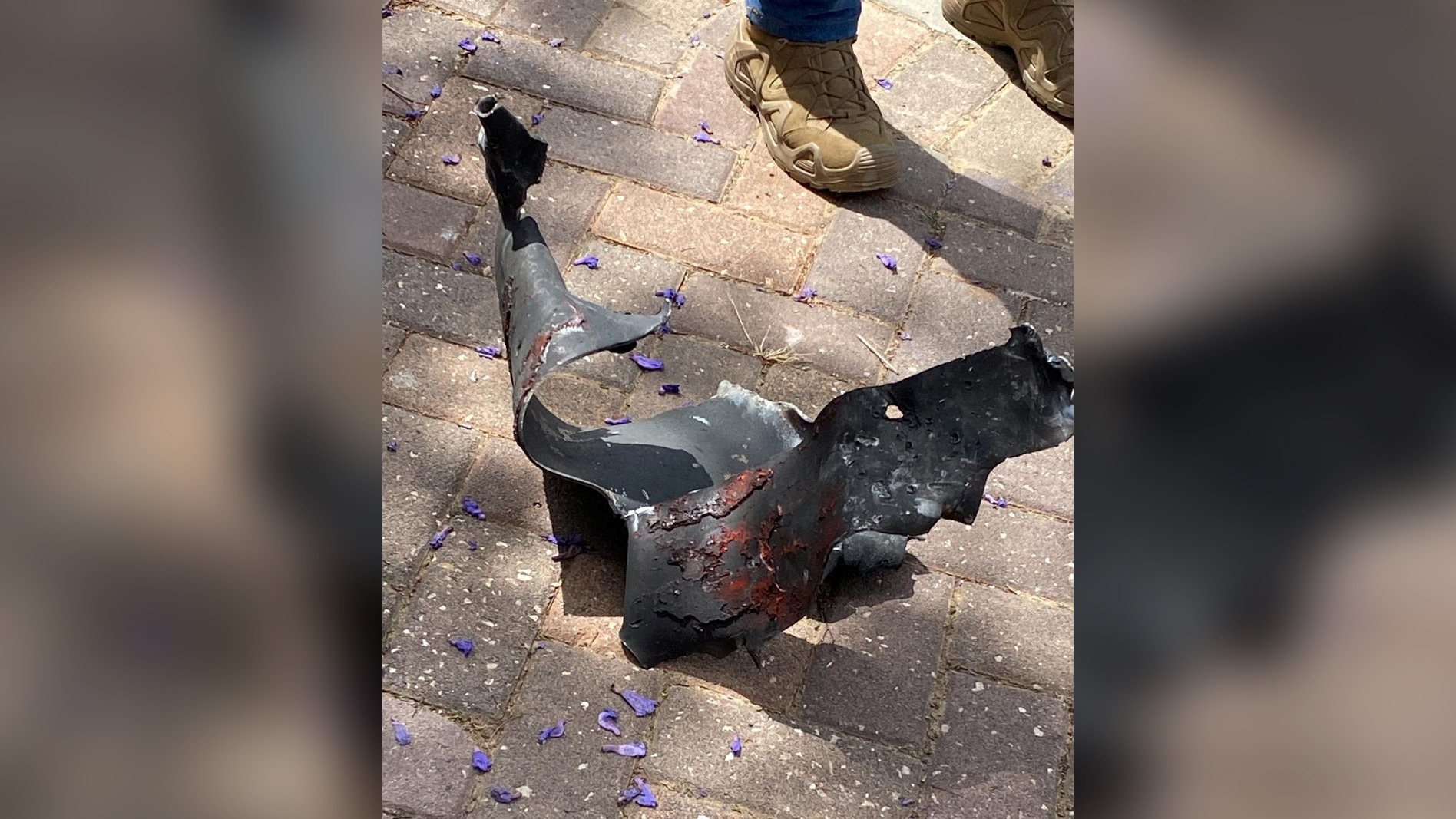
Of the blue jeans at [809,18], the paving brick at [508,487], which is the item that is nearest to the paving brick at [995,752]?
the paving brick at [508,487]

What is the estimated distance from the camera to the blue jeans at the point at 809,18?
10.2 ft

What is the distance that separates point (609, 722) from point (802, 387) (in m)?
0.90

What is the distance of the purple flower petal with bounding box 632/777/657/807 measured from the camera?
1.85m

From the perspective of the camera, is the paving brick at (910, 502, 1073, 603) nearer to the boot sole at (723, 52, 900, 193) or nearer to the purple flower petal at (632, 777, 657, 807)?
the purple flower petal at (632, 777, 657, 807)

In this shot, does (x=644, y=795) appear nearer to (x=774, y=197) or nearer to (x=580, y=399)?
(x=580, y=399)

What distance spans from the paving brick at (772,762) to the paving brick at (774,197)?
1.36 meters

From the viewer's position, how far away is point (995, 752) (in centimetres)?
202

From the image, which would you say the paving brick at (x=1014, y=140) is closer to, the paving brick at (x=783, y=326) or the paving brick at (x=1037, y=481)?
the paving brick at (x=783, y=326)

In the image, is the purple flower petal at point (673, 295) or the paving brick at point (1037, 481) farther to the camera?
the purple flower petal at point (673, 295)
